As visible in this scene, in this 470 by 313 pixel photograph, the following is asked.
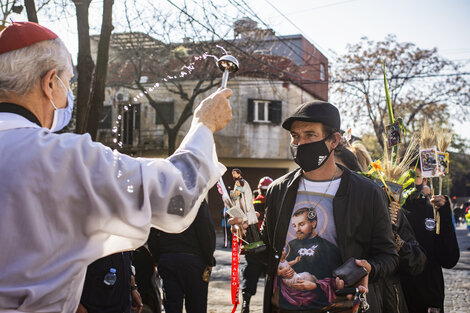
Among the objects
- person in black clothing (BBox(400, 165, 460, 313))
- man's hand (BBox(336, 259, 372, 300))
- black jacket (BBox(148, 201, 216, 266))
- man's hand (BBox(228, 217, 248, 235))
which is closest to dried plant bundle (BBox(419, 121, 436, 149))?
person in black clothing (BBox(400, 165, 460, 313))

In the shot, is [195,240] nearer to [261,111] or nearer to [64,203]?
[64,203]

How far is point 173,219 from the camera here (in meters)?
1.36

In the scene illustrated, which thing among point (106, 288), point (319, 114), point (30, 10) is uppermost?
point (30, 10)

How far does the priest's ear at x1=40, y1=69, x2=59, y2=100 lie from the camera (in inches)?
59.4

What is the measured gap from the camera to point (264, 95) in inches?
928

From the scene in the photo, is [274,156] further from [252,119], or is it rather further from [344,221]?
[344,221]

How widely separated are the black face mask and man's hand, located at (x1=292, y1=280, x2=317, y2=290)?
2.38 ft

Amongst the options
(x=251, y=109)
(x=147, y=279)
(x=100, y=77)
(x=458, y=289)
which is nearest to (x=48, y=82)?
(x=147, y=279)

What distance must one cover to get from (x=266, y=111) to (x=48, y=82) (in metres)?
22.4

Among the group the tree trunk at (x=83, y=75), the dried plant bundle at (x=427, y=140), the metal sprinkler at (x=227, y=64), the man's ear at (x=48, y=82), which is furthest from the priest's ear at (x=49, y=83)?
the tree trunk at (x=83, y=75)

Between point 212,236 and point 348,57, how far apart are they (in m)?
21.0

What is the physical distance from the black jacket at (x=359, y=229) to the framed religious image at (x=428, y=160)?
1.93 m

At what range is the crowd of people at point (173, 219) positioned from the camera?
128 cm

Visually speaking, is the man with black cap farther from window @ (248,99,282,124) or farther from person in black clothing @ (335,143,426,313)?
window @ (248,99,282,124)
